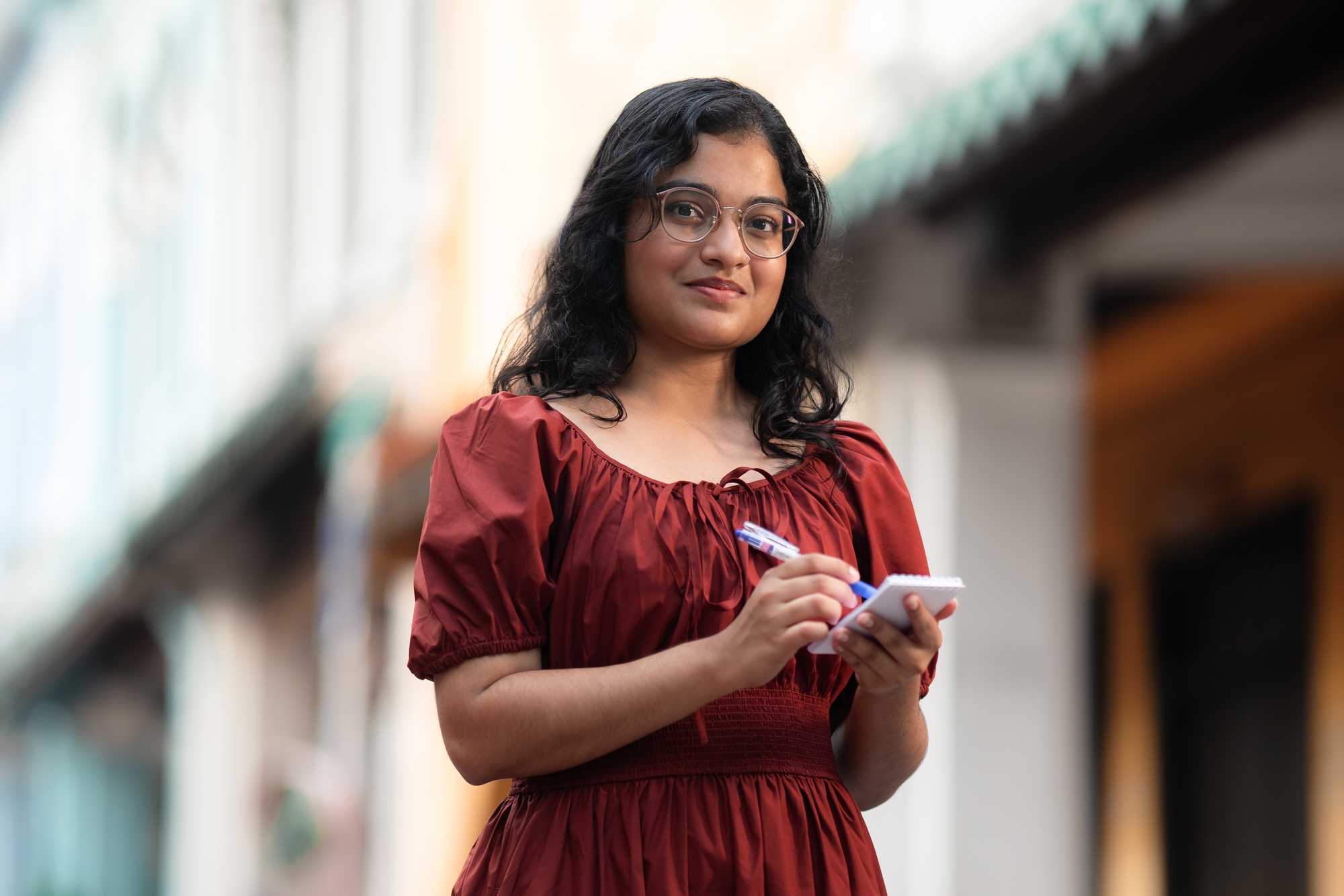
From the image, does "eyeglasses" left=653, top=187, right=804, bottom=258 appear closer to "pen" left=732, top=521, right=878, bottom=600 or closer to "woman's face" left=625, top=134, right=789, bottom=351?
"woman's face" left=625, top=134, right=789, bottom=351

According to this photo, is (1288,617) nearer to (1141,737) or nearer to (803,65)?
(1141,737)

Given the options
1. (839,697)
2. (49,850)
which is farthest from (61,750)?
(839,697)

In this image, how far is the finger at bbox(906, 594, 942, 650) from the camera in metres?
2.00

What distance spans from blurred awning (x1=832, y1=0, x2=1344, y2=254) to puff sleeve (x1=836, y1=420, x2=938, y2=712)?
2850 mm

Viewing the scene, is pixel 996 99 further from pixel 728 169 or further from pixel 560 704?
pixel 560 704

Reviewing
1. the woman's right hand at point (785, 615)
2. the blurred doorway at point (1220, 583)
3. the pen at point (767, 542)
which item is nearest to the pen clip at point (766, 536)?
the pen at point (767, 542)

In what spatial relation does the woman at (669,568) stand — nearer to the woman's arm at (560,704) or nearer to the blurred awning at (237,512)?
the woman's arm at (560,704)

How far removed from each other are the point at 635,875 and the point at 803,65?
6020 millimetres

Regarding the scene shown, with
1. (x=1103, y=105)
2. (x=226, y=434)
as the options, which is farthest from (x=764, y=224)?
(x=226, y=434)

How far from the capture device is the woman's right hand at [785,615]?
2014 millimetres

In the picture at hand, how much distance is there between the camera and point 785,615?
2.01m

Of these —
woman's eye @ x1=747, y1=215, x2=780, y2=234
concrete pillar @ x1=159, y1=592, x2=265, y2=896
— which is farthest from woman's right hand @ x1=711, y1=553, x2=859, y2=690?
concrete pillar @ x1=159, y1=592, x2=265, y2=896

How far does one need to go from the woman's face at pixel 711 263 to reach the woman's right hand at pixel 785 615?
371 mm

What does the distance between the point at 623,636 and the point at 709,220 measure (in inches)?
18.2
